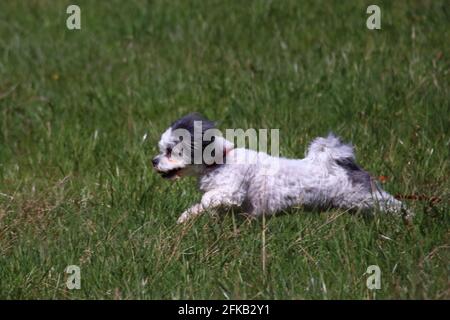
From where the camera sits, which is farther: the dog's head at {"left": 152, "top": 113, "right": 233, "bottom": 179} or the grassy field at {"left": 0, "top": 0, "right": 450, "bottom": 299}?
the dog's head at {"left": 152, "top": 113, "right": 233, "bottom": 179}

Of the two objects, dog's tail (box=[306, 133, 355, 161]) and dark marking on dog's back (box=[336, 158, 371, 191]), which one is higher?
dog's tail (box=[306, 133, 355, 161])

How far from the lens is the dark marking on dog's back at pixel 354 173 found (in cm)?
541

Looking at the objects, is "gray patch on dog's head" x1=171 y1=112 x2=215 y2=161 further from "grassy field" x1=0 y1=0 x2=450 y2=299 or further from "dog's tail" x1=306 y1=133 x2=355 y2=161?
"dog's tail" x1=306 y1=133 x2=355 y2=161

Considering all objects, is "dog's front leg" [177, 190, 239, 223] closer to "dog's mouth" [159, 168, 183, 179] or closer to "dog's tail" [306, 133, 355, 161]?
"dog's mouth" [159, 168, 183, 179]

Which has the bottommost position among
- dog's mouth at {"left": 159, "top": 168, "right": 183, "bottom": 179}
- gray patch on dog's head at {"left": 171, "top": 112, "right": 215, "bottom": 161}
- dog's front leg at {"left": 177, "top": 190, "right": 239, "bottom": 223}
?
dog's front leg at {"left": 177, "top": 190, "right": 239, "bottom": 223}

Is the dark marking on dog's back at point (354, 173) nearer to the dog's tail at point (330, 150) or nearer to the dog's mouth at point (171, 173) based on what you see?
the dog's tail at point (330, 150)

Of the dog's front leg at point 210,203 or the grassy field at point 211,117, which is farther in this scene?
the dog's front leg at point 210,203

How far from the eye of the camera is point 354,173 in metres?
5.45

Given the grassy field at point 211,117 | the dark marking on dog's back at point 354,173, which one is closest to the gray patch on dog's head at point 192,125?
the grassy field at point 211,117

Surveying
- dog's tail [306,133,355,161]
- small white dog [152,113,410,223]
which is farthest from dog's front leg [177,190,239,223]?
dog's tail [306,133,355,161]

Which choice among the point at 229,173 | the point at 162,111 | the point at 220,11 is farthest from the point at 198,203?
the point at 220,11

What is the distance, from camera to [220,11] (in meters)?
9.95

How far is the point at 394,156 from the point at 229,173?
1.41 meters

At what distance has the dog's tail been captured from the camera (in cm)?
543
